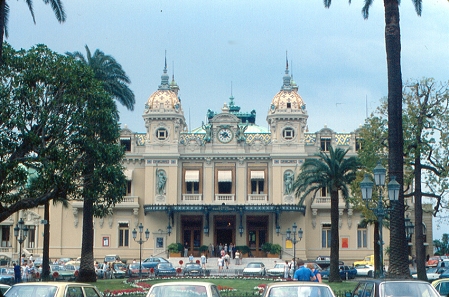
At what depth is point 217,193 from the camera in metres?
68.7

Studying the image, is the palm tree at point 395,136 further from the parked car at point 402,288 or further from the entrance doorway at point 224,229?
the entrance doorway at point 224,229

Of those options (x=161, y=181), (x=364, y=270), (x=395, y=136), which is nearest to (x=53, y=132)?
(x=395, y=136)

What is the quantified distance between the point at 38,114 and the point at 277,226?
1497 inches

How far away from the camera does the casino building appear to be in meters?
67.7

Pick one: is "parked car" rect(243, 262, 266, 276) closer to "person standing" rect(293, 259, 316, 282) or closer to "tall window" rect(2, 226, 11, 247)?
"person standing" rect(293, 259, 316, 282)

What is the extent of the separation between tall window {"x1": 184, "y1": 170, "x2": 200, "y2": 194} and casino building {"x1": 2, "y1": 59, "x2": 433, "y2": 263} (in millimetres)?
93

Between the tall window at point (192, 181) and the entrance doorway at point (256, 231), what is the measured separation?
5.60 meters

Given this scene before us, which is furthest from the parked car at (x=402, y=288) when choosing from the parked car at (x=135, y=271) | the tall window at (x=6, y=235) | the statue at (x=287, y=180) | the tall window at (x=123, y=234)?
the tall window at (x=6, y=235)

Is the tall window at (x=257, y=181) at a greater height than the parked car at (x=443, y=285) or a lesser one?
greater

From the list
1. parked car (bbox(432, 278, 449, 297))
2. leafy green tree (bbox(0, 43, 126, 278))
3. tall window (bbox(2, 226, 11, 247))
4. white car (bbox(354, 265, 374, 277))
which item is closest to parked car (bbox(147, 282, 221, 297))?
parked car (bbox(432, 278, 449, 297))

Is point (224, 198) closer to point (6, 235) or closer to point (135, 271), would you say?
point (135, 271)

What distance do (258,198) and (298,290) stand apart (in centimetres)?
5278

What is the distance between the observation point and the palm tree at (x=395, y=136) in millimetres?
26000

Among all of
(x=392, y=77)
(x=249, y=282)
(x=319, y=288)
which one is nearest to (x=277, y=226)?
(x=249, y=282)
